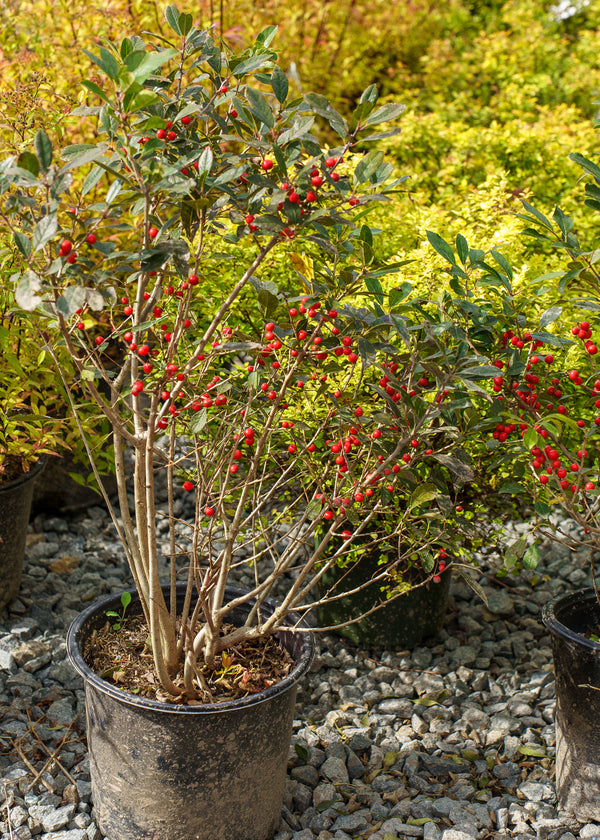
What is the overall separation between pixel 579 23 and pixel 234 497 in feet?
22.8

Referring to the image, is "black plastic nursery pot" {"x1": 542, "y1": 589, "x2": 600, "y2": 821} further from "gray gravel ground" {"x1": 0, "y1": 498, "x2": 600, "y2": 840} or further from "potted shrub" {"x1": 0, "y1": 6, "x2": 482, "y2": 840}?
"potted shrub" {"x1": 0, "y1": 6, "x2": 482, "y2": 840}

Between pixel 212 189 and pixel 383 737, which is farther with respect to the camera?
pixel 383 737

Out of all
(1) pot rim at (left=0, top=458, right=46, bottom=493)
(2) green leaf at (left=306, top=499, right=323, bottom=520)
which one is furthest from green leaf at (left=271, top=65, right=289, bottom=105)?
(1) pot rim at (left=0, top=458, right=46, bottom=493)

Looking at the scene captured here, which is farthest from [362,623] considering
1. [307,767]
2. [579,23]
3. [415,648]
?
[579,23]

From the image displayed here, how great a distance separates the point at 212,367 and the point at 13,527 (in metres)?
0.92

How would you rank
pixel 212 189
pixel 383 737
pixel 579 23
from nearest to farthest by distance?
pixel 212 189, pixel 383 737, pixel 579 23

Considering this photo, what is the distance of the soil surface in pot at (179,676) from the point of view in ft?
5.69

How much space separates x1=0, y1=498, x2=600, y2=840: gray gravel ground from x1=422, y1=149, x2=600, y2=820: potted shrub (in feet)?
0.51

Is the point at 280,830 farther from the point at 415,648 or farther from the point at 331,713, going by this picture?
the point at 415,648

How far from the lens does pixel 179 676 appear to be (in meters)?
1.78

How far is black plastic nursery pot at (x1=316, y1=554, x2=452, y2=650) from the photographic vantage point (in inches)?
97.7

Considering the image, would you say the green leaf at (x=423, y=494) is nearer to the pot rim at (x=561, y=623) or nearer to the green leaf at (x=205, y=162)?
the pot rim at (x=561, y=623)

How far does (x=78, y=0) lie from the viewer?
348 cm

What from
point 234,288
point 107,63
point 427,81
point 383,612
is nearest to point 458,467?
point 234,288
